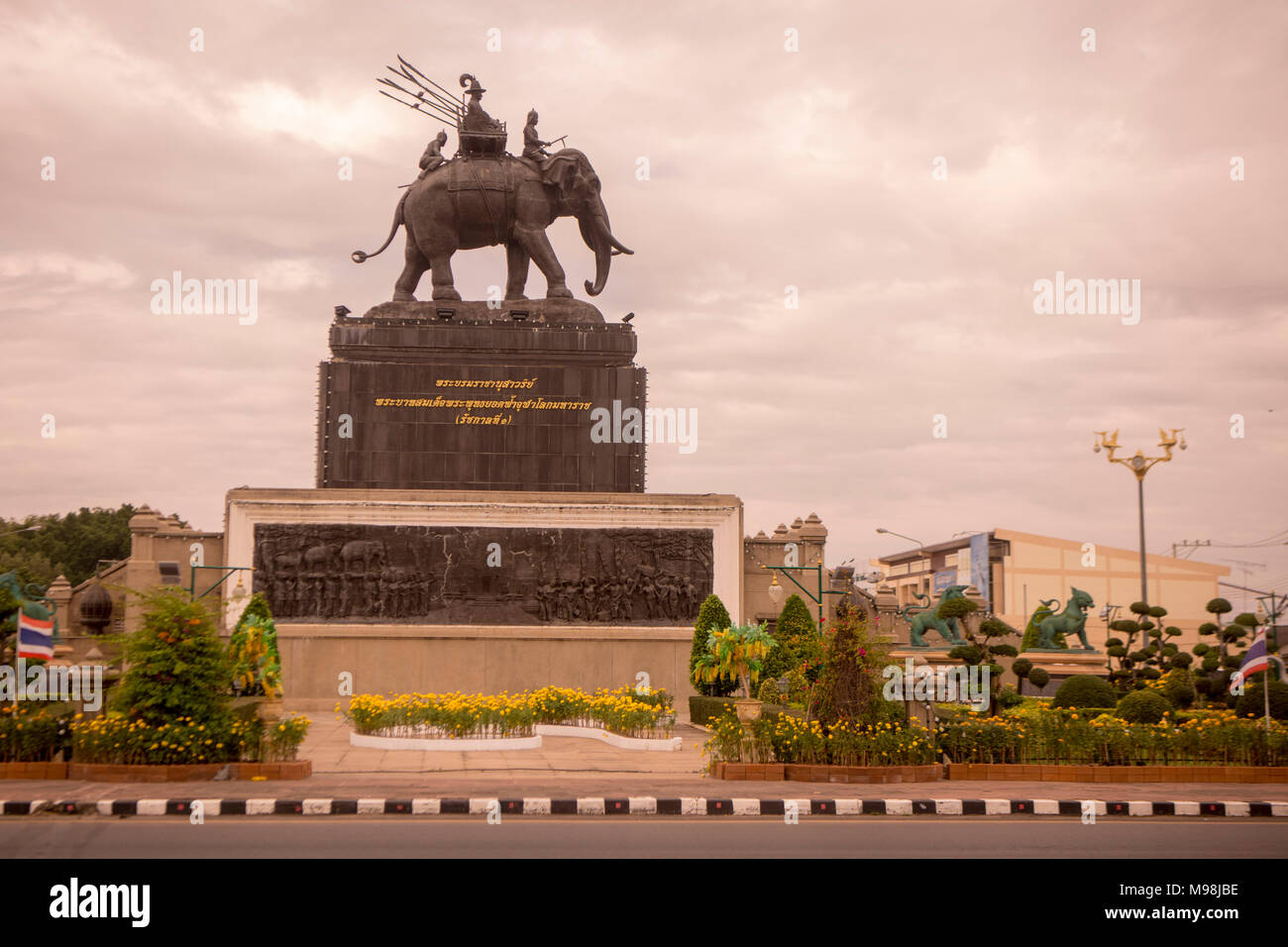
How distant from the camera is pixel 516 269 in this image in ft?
126

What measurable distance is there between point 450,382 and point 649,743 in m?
15.7

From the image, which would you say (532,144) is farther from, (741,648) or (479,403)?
(741,648)

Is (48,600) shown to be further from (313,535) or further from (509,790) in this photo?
(509,790)

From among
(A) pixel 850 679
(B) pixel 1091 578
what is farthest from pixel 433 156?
(B) pixel 1091 578

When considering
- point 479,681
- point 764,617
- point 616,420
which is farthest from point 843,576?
point 479,681

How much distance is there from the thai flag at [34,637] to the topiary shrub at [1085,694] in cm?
1952

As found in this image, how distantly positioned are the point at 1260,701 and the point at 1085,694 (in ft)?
11.6

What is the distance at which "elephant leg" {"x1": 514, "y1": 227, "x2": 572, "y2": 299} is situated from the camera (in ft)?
123

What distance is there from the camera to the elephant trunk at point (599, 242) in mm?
38062

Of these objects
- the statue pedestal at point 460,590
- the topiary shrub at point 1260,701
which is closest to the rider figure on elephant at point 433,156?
the statue pedestal at point 460,590

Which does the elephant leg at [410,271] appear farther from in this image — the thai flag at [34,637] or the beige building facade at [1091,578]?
the beige building facade at [1091,578]

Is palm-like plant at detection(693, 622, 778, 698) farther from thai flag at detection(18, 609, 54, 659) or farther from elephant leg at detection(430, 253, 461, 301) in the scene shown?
elephant leg at detection(430, 253, 461, 301)

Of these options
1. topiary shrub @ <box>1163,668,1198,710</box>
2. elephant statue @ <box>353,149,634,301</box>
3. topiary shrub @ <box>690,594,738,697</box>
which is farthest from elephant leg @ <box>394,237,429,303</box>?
topiary shrub @ <box>1163,668,1198,710</box>

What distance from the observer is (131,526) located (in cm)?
3578
